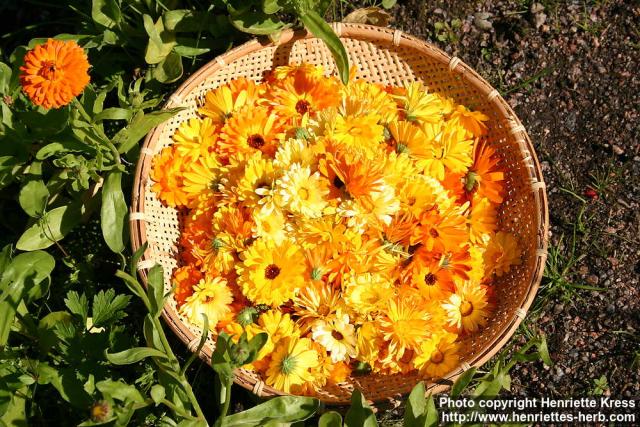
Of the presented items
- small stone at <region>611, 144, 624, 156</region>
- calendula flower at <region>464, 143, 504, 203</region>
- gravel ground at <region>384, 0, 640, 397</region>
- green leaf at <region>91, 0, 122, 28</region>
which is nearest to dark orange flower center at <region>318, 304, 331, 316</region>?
calendula flower at <region>464, 143, 504, 203</region>

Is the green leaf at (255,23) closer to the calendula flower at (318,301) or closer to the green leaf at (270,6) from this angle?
the green leaf at (270,6)

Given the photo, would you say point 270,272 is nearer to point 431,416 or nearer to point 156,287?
point 156,287

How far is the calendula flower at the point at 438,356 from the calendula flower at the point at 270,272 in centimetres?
38

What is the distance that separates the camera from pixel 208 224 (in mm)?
1879

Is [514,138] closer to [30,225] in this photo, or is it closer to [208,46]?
[208,46]

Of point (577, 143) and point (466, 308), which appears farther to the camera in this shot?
point (577, 143)

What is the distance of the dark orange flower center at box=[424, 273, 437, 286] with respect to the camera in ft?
5.98

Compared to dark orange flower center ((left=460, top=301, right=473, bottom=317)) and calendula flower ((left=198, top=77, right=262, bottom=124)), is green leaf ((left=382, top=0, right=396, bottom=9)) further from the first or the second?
dark orange flower center ((left=460, top=301, right=473, bottom=317))

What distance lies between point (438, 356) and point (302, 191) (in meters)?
0.59

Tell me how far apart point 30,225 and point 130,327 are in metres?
0.44

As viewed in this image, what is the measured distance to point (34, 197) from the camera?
6.31ft

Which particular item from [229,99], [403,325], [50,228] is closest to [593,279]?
[403,325]

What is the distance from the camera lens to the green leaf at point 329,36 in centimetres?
187

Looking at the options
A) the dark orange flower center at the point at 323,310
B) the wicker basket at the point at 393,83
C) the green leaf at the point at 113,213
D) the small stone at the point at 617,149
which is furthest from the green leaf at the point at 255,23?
the small stone at the point at 617,149
